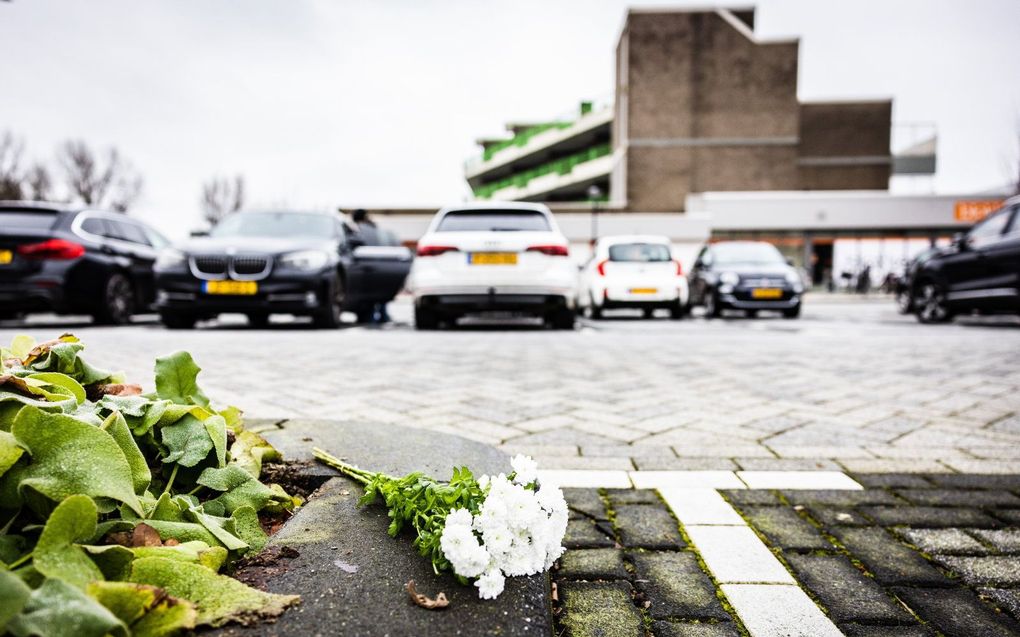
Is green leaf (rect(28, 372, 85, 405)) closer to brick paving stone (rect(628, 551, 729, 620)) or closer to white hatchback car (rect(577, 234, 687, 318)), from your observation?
brick paving stone (rect(628, 551, 729, 620))

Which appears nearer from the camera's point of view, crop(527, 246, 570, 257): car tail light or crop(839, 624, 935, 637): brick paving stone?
crop(839, 624, 935, 637): brick paving stone

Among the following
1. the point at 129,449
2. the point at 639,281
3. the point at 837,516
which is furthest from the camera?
the point at 639,281

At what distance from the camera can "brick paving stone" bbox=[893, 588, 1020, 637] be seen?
146 cm

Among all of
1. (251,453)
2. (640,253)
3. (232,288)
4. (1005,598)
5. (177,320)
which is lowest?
(1005,598)

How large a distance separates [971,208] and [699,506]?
38.3 meters

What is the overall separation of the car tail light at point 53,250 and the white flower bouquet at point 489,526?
9.17 metres

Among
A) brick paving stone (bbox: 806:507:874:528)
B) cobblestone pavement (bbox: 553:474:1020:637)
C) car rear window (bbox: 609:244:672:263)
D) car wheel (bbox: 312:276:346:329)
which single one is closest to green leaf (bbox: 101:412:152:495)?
cobblestone pavement (bbox: 553:474:1020:637)

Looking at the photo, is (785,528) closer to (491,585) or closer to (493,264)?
(491,585)

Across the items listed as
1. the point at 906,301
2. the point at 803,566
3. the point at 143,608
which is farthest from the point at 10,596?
the point at 906,301

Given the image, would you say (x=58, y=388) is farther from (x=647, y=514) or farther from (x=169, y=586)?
(x=647, y=514)

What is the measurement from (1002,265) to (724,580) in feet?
35.4

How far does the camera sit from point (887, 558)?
1.82 m

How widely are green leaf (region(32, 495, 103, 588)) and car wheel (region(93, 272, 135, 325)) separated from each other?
9.52 m

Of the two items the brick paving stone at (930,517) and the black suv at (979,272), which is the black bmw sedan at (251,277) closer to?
the brick paving stone at (930,517)
